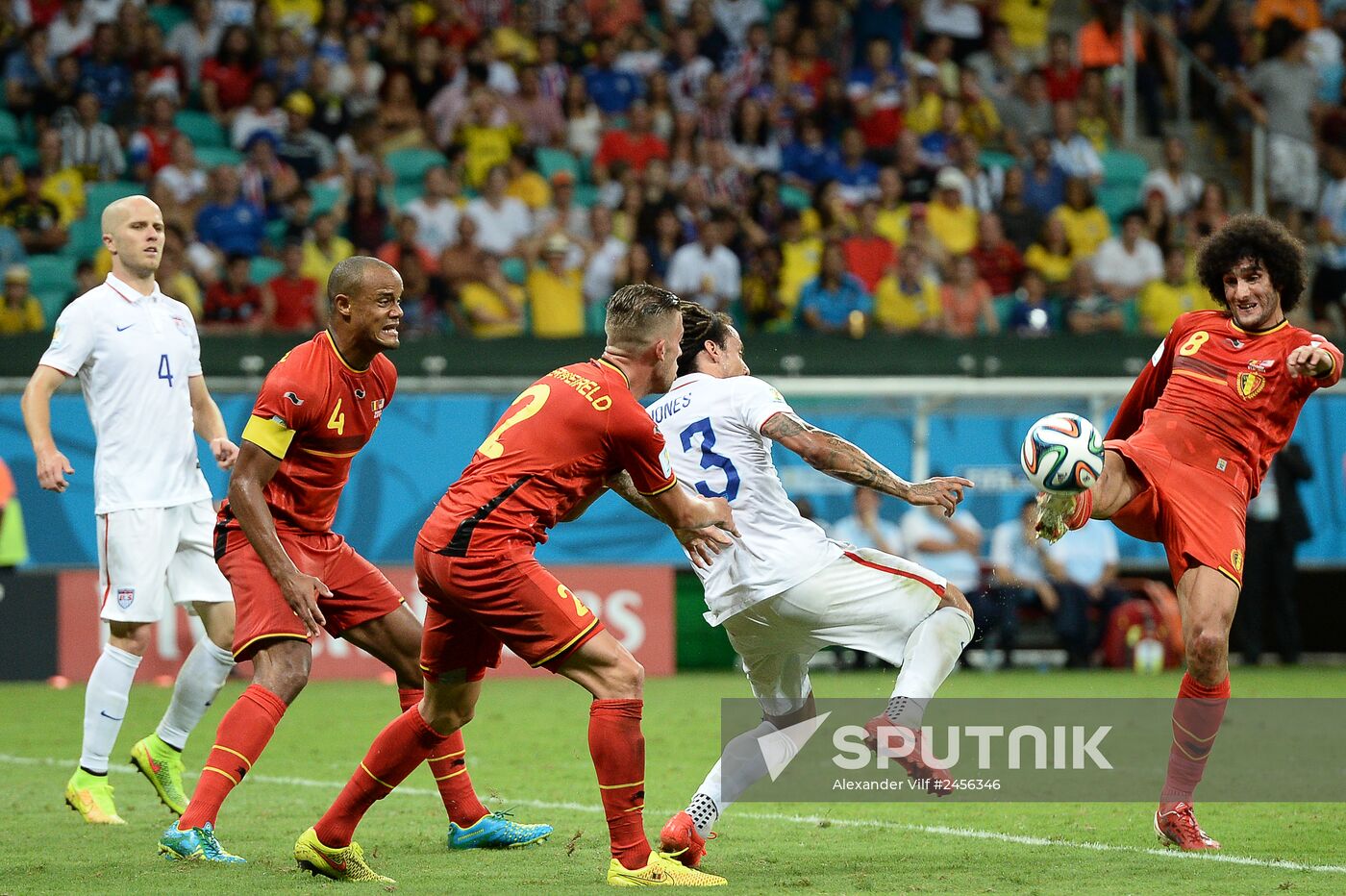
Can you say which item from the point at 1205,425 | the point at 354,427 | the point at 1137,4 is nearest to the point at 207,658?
the point at 354,427

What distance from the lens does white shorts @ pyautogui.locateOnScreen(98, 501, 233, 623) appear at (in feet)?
25.0

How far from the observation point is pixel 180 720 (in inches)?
299

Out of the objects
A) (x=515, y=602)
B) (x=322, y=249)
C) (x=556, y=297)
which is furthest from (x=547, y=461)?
(x=322, y=249)

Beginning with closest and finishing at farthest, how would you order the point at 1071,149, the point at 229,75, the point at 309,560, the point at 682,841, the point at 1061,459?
the point at 682,841 → the point at 1061,459 → the point at 309,560 → the point at 229,75 → the point at 1071,149

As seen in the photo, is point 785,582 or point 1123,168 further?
point 1123,168

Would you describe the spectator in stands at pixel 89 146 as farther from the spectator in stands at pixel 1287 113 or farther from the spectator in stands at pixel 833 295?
the spectator in stands at pixel 1287 113

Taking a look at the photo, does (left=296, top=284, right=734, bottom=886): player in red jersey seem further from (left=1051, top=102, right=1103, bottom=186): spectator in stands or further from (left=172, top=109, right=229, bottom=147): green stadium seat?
(left=1051, top=102, right=1103, bottom=186): spectator in stands

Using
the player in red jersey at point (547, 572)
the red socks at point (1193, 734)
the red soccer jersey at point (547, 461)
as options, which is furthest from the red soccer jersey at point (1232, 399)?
the red soccer jersey at point (547, 461)

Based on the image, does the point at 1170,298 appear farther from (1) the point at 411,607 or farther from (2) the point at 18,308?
(2) the point at 18,308

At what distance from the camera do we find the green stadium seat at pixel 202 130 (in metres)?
18.2

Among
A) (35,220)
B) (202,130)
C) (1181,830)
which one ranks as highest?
(202,130)

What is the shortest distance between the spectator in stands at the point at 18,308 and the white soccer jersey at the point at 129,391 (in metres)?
7.95

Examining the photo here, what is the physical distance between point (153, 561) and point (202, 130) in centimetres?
1155

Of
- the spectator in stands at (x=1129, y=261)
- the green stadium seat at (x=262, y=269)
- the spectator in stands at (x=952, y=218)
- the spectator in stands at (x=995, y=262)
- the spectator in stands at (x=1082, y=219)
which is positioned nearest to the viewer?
the green stadium seat at (x=262, y=269)
